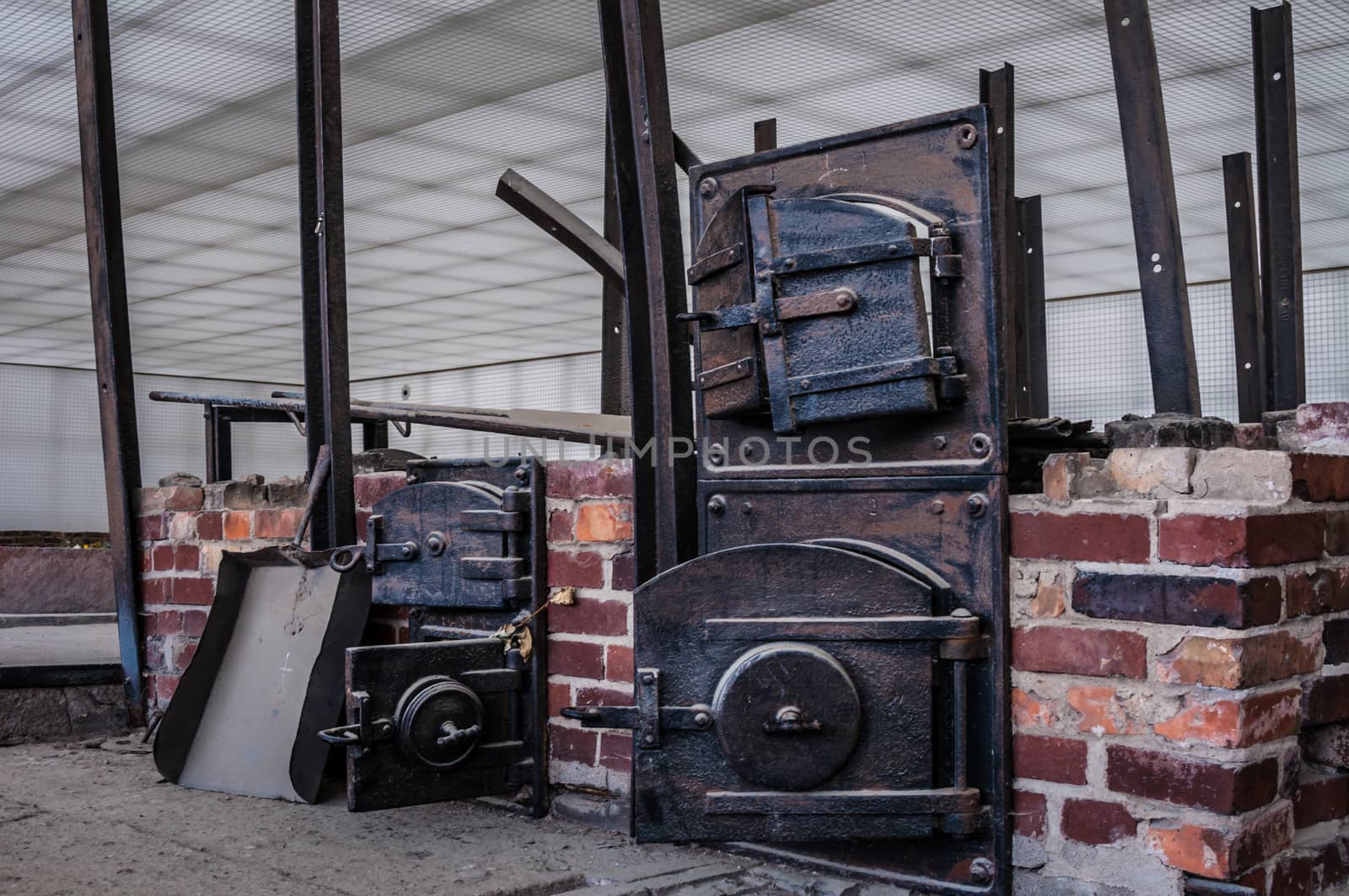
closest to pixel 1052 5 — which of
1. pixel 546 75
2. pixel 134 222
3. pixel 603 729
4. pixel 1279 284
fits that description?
pixel 1279 284

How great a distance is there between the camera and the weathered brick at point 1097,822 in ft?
4.68

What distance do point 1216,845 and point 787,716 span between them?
0.50 m

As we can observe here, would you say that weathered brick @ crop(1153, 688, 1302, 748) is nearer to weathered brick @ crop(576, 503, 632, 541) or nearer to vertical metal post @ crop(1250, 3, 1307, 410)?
weathered brick @ crop(576, 503, 632, 541)

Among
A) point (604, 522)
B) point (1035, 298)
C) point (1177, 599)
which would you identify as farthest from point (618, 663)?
point (1035, 298)

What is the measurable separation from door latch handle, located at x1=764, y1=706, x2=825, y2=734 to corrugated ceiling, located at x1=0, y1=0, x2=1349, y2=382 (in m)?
2.99

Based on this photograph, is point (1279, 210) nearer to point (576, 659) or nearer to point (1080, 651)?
point (1080, 651)

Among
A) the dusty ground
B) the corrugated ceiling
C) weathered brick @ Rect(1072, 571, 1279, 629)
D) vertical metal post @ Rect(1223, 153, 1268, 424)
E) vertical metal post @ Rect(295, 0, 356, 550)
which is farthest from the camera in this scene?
the corrugated ceiling

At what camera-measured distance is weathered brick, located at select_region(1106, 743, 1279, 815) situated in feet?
4.43

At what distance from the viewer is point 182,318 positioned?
10.4 m

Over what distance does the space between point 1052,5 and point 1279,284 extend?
133 cm

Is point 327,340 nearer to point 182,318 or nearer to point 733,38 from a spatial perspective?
point 733,38

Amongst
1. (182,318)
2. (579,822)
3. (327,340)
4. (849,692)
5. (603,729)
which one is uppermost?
(182,318)

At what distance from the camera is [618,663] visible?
190cm

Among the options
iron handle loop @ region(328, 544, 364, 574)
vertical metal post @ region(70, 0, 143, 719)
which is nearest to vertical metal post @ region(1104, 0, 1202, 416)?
iron handle loop @ region(328, 544, 364, 574)
